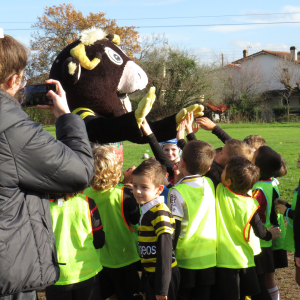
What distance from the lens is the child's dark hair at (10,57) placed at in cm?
168

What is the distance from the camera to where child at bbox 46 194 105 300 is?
2.51 m

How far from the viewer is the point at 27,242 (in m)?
1.60

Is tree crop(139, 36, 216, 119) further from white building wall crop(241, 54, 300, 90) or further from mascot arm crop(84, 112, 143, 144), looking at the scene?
mascot arm crop(84, 112, 143, 144)

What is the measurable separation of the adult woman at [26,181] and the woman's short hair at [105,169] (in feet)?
3.54

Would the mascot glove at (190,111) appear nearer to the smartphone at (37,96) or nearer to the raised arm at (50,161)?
the smartphone at (37,96)

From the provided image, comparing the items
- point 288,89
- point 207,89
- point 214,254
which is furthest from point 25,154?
point 288,89

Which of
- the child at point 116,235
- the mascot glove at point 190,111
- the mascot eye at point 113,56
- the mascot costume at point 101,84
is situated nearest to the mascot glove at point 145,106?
the mascot costume at point 101,84

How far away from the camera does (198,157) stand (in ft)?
9.77

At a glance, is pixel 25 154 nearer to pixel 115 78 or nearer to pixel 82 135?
pixel 82 135

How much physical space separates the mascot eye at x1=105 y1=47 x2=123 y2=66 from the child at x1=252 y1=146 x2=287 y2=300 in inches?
65.8

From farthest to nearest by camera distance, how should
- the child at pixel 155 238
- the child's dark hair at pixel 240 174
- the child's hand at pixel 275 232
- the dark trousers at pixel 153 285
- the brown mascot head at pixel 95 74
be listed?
the brown mascot head at pixel 95 74
the child's hand at pixel 275 232
the child's dark hair at pixel 240 174
the dark trousers at pixel 153 285
the child at pixel 155 238

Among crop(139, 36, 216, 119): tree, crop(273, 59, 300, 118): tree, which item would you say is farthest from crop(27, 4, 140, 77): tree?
crop(273, 59, 300, 118): tree

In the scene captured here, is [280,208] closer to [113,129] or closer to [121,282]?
[121,282]

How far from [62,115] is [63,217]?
939mm
